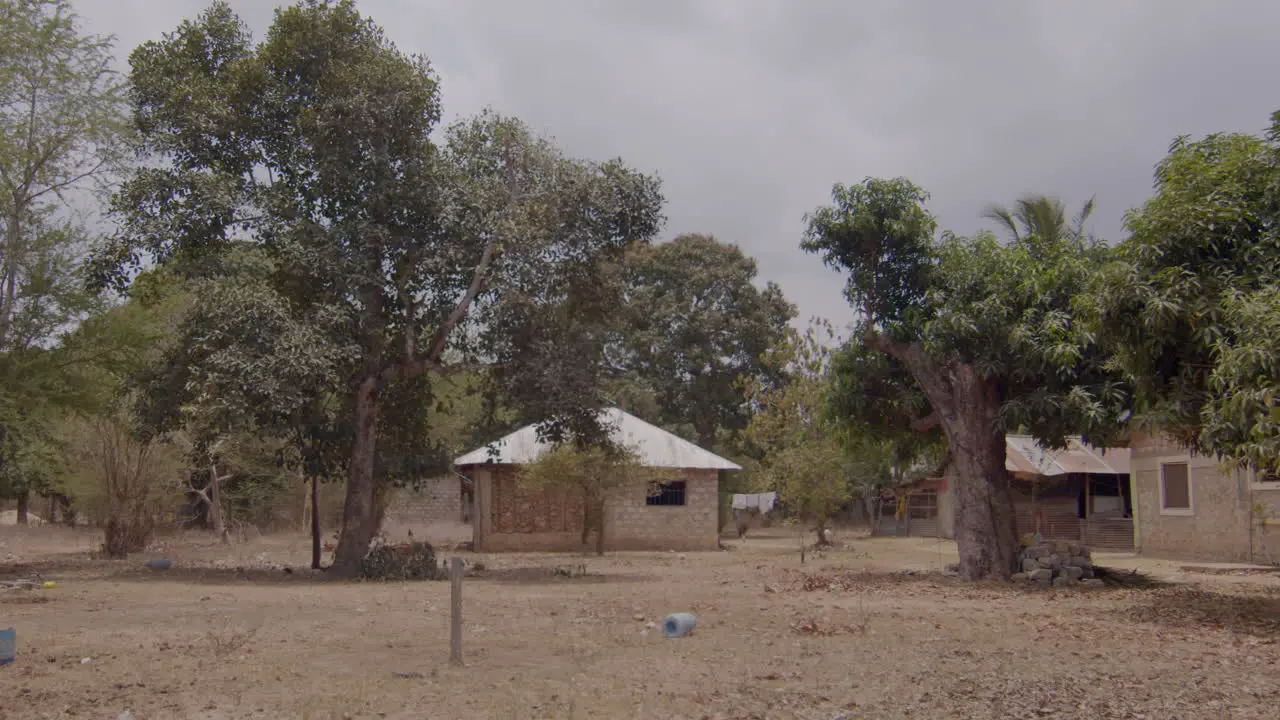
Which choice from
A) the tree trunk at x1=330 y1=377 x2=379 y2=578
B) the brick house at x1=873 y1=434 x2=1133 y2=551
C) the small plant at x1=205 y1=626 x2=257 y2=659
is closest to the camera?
the small plant at x1=205 y1=626 x2=257 y2=659

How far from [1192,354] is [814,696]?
7.64 metres

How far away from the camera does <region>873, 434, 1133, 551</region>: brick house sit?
3180 cm

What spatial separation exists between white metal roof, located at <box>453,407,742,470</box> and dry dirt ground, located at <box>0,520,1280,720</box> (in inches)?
430

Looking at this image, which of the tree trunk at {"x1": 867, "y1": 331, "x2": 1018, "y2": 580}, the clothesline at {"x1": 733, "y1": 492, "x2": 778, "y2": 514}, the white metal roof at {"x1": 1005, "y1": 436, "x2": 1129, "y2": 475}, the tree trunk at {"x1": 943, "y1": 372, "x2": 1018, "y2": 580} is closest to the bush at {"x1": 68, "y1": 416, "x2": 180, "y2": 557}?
the tree trunk at {"x1": 867, "y1": 331, "x2": 1018, "y2": 580}

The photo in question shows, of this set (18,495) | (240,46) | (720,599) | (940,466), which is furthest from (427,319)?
(18,495)

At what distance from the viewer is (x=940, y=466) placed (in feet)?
121

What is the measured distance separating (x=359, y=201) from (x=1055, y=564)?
1402 centimetres

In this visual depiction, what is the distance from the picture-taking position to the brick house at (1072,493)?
3180cm

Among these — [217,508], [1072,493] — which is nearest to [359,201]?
[217,508]

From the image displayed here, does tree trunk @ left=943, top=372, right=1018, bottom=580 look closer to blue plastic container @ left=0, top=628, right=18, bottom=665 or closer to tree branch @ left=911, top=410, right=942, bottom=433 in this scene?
tree branch @ left=911, top=410, right=942, bottom=433

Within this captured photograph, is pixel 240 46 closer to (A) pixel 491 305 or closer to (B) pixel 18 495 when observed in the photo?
(A) pixel 491 305

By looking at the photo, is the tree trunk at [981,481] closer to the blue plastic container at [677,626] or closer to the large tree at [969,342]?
the large tree at [969,342]

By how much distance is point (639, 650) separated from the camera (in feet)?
33.8

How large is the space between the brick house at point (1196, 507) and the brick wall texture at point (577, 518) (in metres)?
11.8
